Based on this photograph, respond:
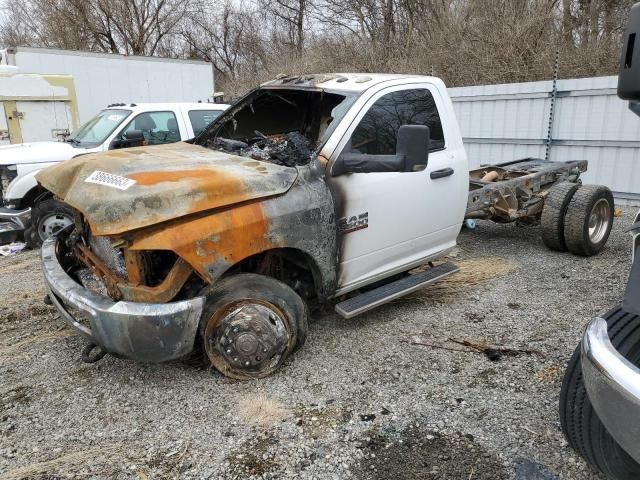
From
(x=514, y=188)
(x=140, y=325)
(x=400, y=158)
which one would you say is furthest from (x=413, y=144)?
(x=514, y=188)

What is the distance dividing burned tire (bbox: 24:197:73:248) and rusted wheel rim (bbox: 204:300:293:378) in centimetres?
397

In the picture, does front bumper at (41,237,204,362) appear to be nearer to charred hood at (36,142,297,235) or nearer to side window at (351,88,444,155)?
charred hood at (36,142,297,235)

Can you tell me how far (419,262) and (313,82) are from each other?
1.81 m

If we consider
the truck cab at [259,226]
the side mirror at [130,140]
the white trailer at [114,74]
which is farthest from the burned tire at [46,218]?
the white trailer at [114,74]

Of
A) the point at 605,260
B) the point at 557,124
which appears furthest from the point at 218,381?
the point at 557,124

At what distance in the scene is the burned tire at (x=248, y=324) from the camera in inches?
125

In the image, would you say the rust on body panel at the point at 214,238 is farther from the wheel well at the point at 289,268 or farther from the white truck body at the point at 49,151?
the white truck body at the point at 49,151

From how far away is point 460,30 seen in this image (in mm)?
14812

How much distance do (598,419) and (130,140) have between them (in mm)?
6079

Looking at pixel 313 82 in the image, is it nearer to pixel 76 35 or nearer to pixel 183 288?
pixel 183 288

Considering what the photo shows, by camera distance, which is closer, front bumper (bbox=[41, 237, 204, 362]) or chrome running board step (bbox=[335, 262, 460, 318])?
front bumper (bbox=[41, 237, 204, 362])

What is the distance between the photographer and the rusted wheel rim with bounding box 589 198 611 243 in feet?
20.2

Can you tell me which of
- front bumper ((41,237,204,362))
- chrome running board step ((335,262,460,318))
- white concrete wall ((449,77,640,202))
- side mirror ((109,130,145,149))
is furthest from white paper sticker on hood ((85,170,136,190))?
white concrete wall ((449,77,640,202))

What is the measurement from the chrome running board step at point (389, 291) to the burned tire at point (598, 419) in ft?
5.33
